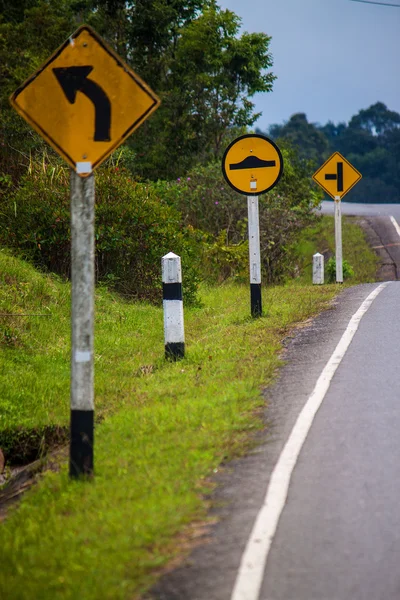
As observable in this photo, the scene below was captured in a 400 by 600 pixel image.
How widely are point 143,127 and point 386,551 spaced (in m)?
21.9

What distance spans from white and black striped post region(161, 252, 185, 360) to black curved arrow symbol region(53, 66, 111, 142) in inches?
151

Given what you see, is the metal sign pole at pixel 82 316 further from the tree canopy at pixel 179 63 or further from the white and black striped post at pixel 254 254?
the tree canopy at pixel 179 63

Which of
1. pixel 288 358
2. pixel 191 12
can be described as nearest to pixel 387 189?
pixel 191 12

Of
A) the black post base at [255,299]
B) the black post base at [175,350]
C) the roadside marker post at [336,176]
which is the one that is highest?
the roadside marker post at [336,176]

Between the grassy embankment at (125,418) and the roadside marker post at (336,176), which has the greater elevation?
the roadside marker post at (336,176)

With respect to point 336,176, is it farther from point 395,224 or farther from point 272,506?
point 395,224

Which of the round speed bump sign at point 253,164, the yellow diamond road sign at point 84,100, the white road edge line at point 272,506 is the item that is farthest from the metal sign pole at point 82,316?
the round speed bump sign at point 253,164

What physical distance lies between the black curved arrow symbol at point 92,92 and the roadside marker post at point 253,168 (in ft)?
19.8

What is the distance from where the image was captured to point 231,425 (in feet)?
20.9

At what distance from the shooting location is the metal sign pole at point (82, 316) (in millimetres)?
5441

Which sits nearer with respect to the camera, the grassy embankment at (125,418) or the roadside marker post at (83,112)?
the grassy embankment at (125,418)

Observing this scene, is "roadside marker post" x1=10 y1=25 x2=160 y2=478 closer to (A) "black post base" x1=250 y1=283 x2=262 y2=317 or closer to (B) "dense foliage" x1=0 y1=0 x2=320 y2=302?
(A) "black post base" x1=250 y1=283 x2=262 y2=317

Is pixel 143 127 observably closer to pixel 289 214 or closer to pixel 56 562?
pixel 289 214

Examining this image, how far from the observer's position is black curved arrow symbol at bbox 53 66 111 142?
17.8 ft
